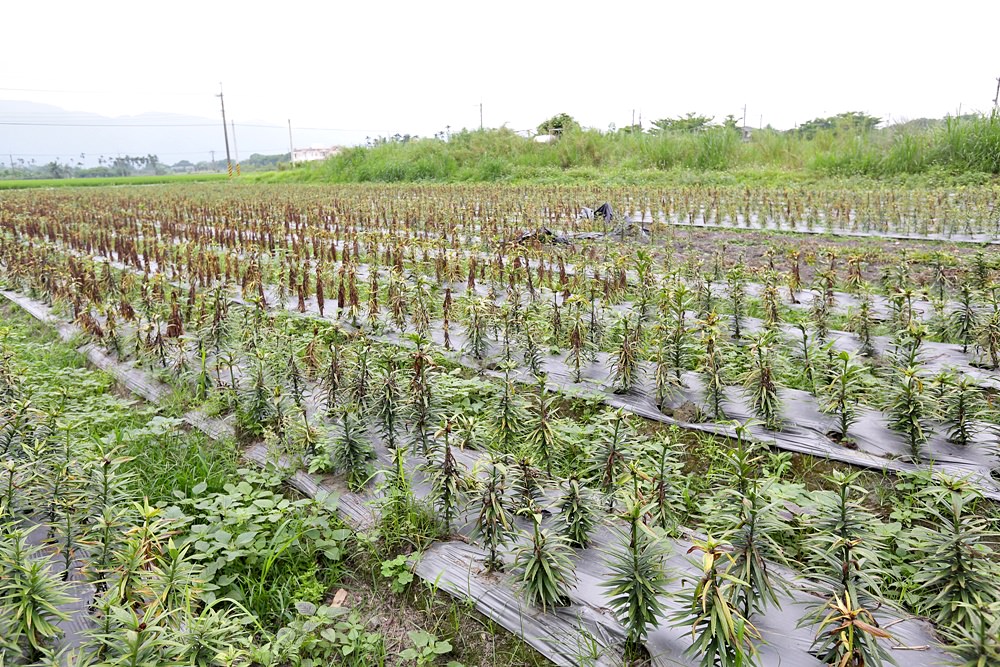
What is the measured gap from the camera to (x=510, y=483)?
2346mm

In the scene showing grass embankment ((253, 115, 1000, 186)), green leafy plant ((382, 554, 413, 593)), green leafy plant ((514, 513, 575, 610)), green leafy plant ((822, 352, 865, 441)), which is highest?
grass embankment ((253, 115, 1000, 186))

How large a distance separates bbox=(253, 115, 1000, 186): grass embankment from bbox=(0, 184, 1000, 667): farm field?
1045 centimetres

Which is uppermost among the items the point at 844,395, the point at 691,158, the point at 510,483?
the point at 691,158

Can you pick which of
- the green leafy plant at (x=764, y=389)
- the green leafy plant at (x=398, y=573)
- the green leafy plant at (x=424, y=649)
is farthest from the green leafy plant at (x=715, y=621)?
the green leafy plant at (x=764, y=389)

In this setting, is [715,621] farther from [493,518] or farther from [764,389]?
[764,389]

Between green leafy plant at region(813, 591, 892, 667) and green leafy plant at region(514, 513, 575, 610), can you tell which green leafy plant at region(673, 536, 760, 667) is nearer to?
green leafy plant at region(813, 591, 892, 667)

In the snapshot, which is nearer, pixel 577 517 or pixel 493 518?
pixel 493 518

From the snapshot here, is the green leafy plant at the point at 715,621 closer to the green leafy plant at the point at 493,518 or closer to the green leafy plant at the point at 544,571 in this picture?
the green leafy plant at the point at 544,571

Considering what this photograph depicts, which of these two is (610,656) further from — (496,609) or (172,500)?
(172,500)

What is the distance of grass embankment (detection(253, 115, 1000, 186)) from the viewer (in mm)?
13219

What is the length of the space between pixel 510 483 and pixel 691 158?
1758 cm

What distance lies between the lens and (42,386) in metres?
3.87

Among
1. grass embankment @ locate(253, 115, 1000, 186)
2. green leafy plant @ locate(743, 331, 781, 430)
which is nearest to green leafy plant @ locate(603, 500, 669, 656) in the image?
green leafy plant @ locate(743, 331, 781, 430)

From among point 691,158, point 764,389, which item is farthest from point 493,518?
point 691,158
